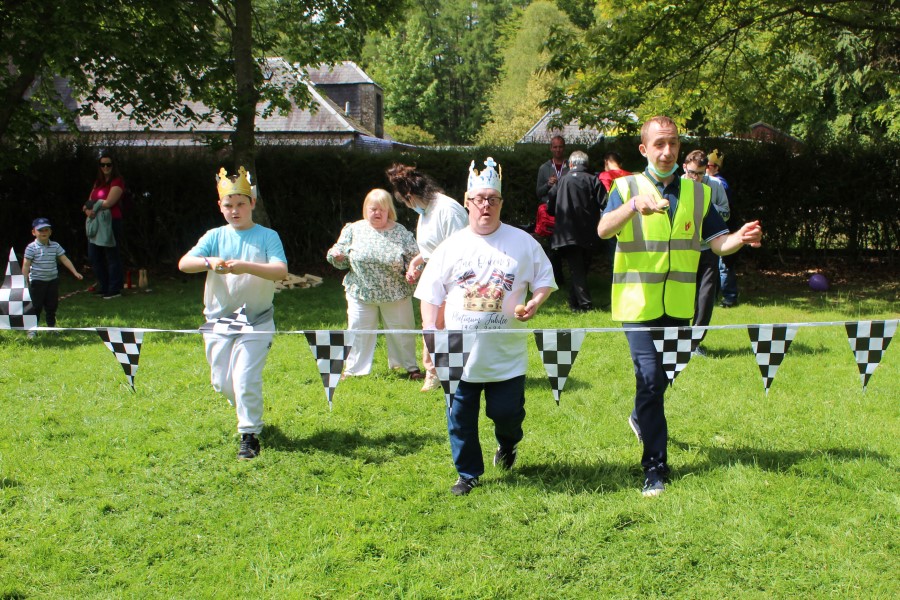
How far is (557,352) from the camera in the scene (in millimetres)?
4738

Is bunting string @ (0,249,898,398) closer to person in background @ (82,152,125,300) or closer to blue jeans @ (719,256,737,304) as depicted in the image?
blue jeans @ (719,256,737,304)

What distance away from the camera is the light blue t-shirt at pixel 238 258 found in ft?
17.2

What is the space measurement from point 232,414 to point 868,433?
484 cm

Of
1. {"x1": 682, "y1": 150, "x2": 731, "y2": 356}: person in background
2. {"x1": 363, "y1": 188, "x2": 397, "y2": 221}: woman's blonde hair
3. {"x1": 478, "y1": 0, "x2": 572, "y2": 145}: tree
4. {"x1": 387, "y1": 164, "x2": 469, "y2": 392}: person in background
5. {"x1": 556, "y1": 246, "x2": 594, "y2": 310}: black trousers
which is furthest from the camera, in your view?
{"x1": 478, "y1": 0, "x2": 572, "y2": 145}: tree

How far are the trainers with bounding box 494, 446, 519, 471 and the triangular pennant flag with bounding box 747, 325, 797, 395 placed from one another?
1670 millimetres

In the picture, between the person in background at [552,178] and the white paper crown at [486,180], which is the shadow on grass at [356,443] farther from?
the person in background at [552,178]

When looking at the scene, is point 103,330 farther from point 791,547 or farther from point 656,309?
point 791,547

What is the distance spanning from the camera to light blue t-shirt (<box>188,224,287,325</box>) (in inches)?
207

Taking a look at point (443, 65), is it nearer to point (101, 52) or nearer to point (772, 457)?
point (101, 52)

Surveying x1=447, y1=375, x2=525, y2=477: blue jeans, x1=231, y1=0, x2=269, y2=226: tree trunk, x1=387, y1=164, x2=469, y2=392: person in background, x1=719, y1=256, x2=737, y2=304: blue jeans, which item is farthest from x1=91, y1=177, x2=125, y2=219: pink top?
x1=447, y1=375, x2=525, y2=477: blue jeans

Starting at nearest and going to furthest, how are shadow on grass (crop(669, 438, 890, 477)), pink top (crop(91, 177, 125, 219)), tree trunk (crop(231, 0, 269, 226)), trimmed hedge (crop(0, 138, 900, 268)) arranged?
1. shadow on grass (crop(669, 438, 890, 477))
2. pink top (crop(91, 177, 125, 219))
3. tree trunk (crop(231, 0, 269, 226))
4. trimmed hedge (crop(0, 138, 900, 268))

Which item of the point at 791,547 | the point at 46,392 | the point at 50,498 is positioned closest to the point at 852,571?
the point at 791,547

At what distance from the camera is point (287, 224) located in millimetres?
15484

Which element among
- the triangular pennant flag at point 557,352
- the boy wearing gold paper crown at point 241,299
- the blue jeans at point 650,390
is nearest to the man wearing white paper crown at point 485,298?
the triangular pennant flag at point 557,352
